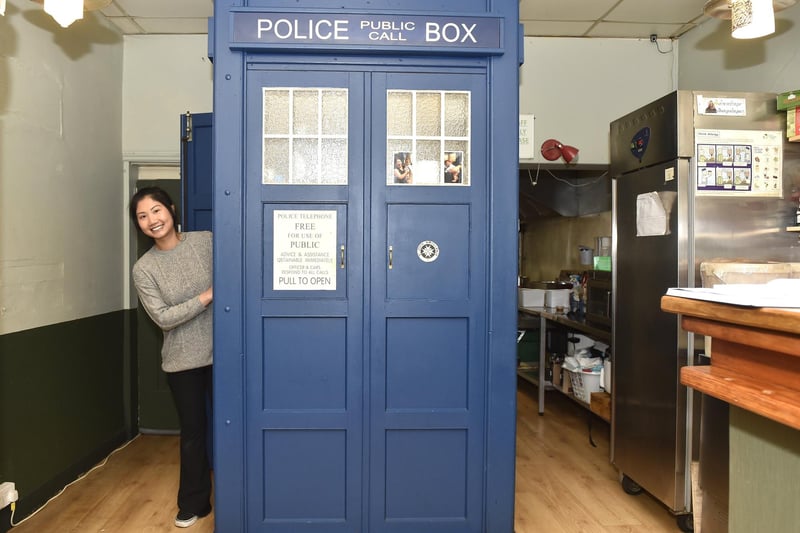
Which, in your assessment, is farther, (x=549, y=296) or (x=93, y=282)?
(x=549, y=296)

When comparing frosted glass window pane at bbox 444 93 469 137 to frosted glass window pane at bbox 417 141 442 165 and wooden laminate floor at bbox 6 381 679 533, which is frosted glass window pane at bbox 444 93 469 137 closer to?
frosted glass window pane at bbox 417 141 442 165

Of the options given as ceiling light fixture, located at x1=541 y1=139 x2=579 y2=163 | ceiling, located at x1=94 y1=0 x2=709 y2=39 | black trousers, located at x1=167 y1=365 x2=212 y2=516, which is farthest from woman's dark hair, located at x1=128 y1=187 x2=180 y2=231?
ceiling light fixture, located at x1=541 y1=139 x2=579 y2=163

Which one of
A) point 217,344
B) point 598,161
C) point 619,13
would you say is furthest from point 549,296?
point 217,344

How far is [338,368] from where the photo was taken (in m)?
2.37

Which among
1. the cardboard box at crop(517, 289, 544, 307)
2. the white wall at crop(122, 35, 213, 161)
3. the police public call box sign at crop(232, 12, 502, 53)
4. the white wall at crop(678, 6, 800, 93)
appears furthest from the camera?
the cardboard box at crop(517, 289, 544, 307)

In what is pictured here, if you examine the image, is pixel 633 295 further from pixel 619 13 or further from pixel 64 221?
pixel 64 221

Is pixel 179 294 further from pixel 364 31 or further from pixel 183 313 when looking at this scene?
pixel 364 31

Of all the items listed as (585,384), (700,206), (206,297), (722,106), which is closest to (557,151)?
(722,106)

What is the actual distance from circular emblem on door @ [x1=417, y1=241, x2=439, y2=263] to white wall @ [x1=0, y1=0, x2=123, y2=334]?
6.82 ft

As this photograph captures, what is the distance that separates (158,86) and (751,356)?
159 inches

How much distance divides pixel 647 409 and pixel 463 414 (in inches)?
46.8

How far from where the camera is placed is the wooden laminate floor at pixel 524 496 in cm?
268

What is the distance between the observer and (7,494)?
2.55 m

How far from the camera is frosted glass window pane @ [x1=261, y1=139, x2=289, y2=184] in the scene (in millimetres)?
2336
